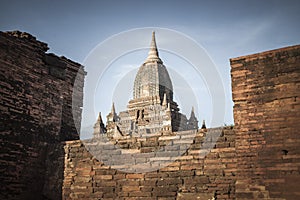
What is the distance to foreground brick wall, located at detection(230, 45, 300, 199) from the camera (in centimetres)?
552

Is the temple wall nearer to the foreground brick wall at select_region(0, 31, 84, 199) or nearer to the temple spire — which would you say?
the foreground brick wall at select_region(0, 31, 84, 199)

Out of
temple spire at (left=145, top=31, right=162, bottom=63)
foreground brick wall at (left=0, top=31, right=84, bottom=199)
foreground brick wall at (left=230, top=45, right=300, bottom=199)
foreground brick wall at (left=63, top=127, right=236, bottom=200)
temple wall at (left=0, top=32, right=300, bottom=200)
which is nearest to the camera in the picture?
foreground brick wall at (left=230, top=45, right=300, bottom=199)

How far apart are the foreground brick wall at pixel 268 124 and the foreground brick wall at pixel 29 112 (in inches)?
180

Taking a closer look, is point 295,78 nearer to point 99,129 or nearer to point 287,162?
point 287,162

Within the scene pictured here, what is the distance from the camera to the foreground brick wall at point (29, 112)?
7.62 metres

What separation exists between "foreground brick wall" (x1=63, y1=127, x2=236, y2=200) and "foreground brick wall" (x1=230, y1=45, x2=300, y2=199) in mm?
264

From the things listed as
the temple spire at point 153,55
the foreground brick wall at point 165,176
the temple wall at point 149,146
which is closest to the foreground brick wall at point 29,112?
the temple wall at point 149,146

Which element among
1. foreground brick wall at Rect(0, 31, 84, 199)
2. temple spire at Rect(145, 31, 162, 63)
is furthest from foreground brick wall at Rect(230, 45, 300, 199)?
temple spire at Rect(145, 31, 162, 63)

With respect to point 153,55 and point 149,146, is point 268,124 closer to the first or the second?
point 149,146

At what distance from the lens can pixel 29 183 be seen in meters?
7.92

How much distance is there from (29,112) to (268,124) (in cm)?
Answer: 567

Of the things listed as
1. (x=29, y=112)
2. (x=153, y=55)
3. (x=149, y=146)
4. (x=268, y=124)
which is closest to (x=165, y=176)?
(x=149, y=146)

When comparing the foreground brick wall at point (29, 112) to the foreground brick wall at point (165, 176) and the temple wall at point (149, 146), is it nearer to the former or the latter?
the temple wall at point (149, 146)

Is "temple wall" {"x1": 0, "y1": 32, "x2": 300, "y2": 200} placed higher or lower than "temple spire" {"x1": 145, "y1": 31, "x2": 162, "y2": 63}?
lower
